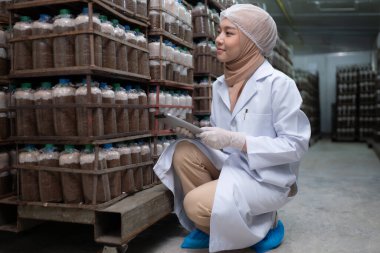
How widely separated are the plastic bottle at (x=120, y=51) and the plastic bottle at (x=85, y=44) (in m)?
0.25

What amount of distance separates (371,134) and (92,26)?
1151cm

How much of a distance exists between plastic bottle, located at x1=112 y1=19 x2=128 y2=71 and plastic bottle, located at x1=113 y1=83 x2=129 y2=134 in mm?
153

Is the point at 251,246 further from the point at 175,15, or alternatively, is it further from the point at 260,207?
the point at 175,15

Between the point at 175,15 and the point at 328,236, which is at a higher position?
the point at 175,15

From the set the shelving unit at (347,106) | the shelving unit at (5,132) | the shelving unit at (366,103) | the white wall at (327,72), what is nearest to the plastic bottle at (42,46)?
the shelving unit at (5,132)

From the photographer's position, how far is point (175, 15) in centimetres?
359

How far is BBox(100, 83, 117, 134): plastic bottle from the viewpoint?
103 inches

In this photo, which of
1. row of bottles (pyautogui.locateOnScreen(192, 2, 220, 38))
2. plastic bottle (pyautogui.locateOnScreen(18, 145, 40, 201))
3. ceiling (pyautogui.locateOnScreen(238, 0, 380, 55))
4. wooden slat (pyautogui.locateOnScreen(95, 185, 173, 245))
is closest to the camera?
wooden slat (pyautogui.locateOnScreen(95, 185, 173, 245))

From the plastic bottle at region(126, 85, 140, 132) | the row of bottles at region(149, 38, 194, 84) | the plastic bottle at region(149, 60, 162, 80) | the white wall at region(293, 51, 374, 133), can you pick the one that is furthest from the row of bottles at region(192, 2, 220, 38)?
the white wall at region(293, 51, 374, 133)

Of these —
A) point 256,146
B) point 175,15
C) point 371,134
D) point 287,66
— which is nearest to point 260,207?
point 256,146

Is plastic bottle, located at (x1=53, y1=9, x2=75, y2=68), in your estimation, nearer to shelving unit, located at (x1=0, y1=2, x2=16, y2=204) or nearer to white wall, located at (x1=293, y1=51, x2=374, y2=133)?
shelving unit, located at (x1=0, y1=2, x2=16, y2=204)

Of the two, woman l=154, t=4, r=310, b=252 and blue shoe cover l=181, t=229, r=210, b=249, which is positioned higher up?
woman l=154, t=4, r=310, b=252

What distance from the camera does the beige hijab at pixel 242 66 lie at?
2.64m

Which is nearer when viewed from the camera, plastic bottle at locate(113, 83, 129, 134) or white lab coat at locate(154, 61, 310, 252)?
white lab coat at locate(154, 61, 310, 252)
